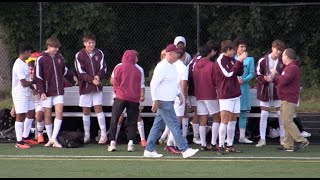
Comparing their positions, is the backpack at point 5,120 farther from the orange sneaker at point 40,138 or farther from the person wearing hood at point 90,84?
the person wearing hood at point 90,84

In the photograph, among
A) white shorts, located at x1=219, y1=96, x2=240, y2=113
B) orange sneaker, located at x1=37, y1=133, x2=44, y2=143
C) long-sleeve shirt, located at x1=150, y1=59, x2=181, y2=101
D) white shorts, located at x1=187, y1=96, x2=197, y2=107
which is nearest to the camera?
long-sleeve shirt, located at x1=150, y1=59, x2=181, y2=101

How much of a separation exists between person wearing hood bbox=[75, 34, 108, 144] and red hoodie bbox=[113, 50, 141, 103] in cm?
120

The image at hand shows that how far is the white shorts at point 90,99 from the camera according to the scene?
14.9 metres

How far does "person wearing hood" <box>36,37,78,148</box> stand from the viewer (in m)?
14.4

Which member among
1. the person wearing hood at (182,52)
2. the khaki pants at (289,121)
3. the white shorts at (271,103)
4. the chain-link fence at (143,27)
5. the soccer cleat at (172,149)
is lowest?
the soccer cleat at (172,149)

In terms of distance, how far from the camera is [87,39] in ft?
48.9

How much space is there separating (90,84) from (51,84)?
2.63 ft

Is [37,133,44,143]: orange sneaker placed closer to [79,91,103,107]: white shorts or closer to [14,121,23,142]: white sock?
[14,121,23,142]: white sock

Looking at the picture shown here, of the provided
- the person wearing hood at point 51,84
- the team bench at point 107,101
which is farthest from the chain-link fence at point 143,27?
the person wearing hood at point 51,84

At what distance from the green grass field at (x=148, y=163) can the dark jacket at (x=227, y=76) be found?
102 centimetres

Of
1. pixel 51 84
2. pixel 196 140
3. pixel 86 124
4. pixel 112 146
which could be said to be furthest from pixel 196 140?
pixel 51 84

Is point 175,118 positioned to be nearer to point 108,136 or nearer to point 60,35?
point 108,136

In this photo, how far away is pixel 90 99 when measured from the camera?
1496cm

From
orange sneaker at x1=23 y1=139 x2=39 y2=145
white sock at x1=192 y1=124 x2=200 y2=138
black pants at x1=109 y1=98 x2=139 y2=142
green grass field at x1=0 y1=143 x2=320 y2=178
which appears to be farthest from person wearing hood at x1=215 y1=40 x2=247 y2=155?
orange sneaker at x1=23 y1=139 x2=39 y2=145
